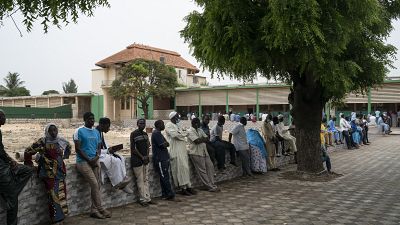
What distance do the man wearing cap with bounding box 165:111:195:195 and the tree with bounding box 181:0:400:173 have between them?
185cm

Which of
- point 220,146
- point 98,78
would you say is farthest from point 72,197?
point 98,78

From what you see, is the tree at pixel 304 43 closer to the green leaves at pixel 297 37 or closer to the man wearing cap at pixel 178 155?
the green leaves at pixel 297 37

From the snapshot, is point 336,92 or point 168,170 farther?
point 336,92

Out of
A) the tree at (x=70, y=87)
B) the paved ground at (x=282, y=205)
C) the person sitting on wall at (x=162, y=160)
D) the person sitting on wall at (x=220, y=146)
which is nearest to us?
the paved ground at (x=282, y=205)

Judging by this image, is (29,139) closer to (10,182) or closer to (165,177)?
(165,177)

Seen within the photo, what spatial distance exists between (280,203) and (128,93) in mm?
36792

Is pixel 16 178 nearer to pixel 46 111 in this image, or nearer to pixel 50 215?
pixel 50 215

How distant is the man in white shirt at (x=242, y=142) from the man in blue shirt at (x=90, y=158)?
4467 mm

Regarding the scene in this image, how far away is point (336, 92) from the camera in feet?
28.7

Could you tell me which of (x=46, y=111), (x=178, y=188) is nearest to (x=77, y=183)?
(x=178, y=188)

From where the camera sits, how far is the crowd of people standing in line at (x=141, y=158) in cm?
544

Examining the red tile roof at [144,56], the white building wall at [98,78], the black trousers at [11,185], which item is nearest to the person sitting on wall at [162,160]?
the black trousers at [11,185]

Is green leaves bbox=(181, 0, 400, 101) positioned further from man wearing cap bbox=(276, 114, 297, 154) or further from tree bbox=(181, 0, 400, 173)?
man wearing cap bbox=(276, 114, 297, 154)

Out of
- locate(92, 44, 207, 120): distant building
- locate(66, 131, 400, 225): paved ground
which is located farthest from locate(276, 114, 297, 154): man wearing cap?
locate(92, 44, 207, 120): distant building
